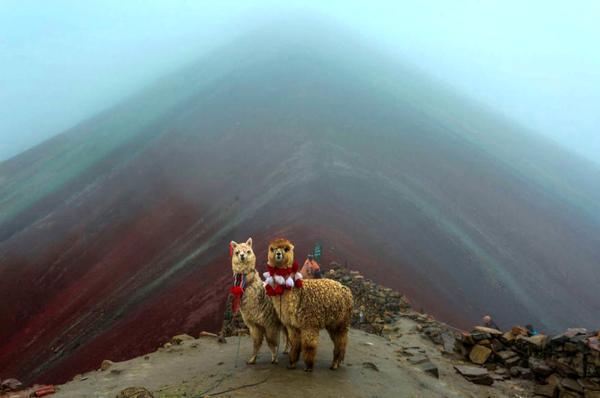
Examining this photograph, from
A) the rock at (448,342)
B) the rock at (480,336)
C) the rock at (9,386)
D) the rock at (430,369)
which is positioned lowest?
the rock at (9,386)

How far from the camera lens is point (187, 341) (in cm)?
1084

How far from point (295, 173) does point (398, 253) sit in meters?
9.75

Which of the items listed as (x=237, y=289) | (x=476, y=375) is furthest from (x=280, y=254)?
(x=476, y=375)

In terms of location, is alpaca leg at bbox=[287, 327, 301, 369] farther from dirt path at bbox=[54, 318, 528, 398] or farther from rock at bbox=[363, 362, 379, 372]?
rock at bbox=[363, 362, 379, 372]

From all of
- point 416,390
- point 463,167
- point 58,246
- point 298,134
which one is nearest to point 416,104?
point 463,167

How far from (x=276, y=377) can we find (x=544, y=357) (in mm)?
6236

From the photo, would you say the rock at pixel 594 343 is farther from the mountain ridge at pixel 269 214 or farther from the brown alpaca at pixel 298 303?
the mountain ridge at pixel 269 214

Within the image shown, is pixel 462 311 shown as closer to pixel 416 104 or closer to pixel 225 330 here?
pixel 225 330

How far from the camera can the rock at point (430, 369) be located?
879cm

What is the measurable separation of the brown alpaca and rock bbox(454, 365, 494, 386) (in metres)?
3.73

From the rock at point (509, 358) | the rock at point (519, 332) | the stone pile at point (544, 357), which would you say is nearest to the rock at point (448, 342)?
the stone pile at point (544, 357)

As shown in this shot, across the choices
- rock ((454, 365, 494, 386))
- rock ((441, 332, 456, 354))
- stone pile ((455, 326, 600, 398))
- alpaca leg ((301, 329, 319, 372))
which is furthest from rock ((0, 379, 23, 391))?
stone pile ((455, 326, 600, 398))

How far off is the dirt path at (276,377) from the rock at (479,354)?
593 millimetres

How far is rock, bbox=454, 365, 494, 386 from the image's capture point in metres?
8.86
